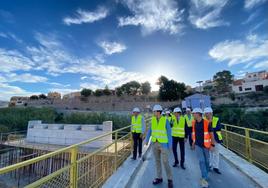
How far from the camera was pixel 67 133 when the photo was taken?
45.8 ft

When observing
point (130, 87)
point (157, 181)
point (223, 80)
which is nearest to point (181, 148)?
point (157, 181)

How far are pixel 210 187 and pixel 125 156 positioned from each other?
277cm

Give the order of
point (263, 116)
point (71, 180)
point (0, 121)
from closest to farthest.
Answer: point (71, 180)
point (263, 116)
point (0, 121)

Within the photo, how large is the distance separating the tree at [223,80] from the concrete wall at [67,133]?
43.5 metres

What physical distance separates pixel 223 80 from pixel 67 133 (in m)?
45.7

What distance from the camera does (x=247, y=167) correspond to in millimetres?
3805

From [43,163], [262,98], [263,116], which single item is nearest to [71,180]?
[43,163]

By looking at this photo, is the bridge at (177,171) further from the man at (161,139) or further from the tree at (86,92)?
the tree at (86,92)

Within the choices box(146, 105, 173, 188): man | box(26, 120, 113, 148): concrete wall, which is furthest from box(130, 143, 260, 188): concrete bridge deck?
box(26, 120, 113, 148): concrete wall

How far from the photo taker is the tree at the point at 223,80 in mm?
44719

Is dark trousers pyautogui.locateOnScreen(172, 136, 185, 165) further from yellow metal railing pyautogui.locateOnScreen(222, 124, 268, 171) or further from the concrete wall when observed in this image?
the concrete wall

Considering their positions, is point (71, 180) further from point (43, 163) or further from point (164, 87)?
Result: point (164, 87)

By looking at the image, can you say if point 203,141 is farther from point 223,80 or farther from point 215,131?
point 223,80

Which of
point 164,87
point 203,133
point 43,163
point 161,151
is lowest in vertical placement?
point 43,163
